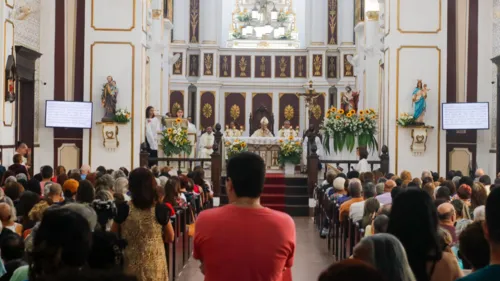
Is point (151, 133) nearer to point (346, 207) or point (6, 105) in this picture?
point (6, 105)

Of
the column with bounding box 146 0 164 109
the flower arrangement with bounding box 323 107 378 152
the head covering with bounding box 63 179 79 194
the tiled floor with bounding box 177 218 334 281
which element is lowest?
the tiled floor with bounding box 177 218 334 281

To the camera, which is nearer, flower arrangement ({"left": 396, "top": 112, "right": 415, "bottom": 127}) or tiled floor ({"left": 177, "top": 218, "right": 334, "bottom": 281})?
tiled floor ({"left": 177, "top": 218, "right": 334, "bottom": 281})

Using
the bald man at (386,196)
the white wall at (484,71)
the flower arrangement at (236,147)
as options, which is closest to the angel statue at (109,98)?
the flower arrangement at (236,147)

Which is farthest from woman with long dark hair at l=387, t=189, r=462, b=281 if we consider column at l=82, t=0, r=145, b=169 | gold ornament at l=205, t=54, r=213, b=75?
gold ornament at l=205, t=54, r=213, b=75

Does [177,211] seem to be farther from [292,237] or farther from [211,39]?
[211,39]

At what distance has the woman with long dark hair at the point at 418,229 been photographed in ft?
13.1

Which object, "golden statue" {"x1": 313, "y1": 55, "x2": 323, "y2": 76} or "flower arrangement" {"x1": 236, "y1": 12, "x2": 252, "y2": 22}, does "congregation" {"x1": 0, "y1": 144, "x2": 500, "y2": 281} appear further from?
"flower arrangement" {"x1": 236, "y1": 12, "x2": 252, "y2": 22}

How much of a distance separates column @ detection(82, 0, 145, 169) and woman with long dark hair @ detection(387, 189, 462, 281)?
1495 centimetres

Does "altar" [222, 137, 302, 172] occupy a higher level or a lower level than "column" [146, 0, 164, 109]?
lower

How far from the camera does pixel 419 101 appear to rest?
18.0 meters

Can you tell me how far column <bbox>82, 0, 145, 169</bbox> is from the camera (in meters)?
18.6

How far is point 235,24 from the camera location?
31547 mm

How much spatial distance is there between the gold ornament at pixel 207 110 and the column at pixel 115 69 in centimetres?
1138

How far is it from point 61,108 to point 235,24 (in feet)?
48.5
